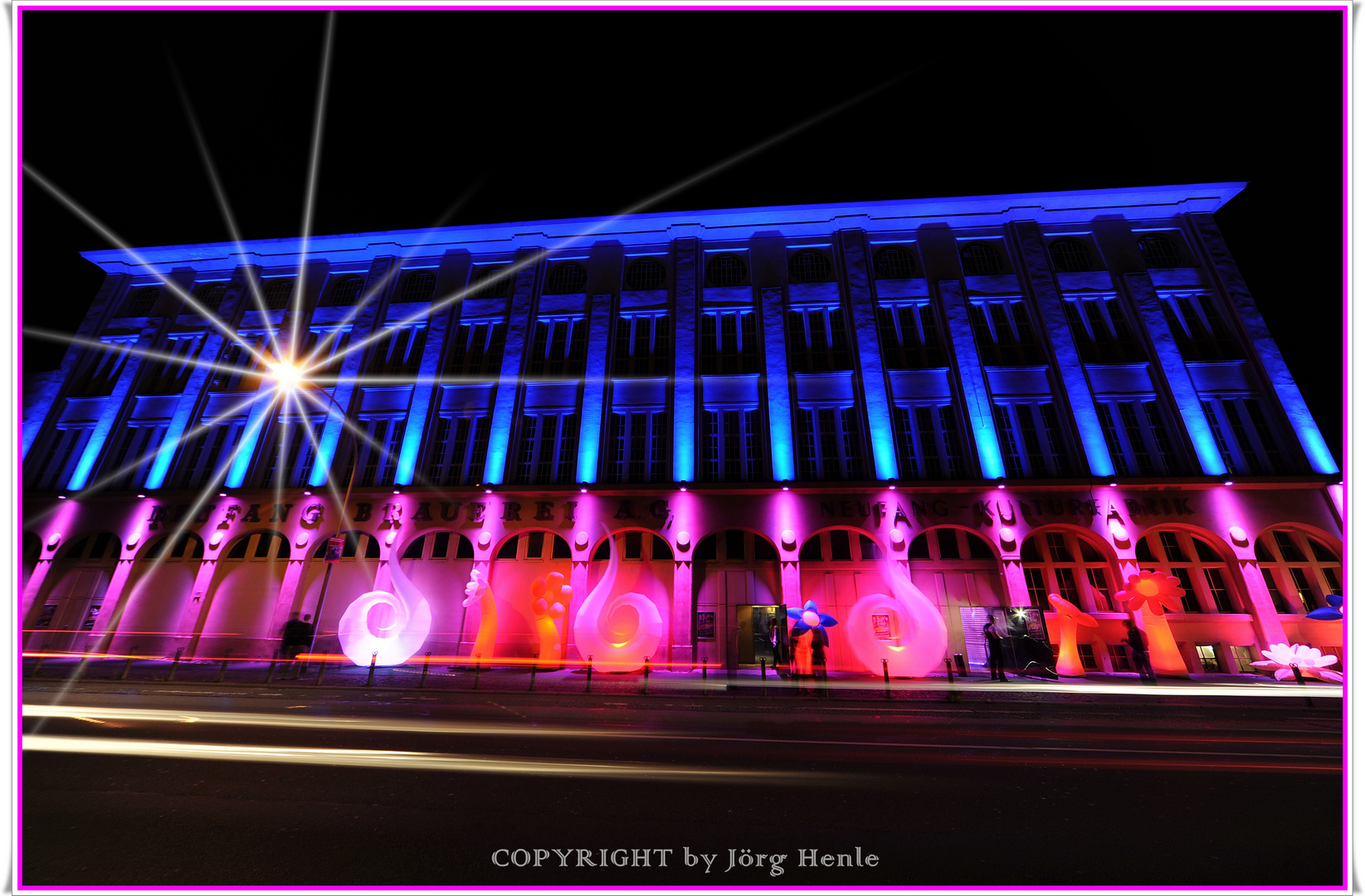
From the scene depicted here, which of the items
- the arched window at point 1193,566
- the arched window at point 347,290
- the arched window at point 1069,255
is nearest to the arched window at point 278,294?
the arched window at point 347,290

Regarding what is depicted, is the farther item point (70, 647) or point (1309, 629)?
point (70, 647)

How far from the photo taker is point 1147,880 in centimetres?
405

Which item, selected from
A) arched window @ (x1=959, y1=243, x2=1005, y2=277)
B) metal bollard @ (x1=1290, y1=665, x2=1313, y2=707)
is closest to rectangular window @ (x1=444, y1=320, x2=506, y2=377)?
arched window @ (x1=959, y1=243, x2=1005, y2=277)

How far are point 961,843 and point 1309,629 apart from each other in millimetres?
21451

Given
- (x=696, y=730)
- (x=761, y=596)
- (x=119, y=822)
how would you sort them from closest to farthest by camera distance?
1. (x=119, y=822)
2. (x=696, y=730)
3. (x=761, y=596)

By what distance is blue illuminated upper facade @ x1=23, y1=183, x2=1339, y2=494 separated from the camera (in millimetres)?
20047

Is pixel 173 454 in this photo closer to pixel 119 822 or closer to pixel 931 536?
pixel 119 822

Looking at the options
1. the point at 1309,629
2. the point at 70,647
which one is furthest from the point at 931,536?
the point at 70,647

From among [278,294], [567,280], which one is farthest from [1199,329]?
[278,294]

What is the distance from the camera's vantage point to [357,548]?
2039 centimetres

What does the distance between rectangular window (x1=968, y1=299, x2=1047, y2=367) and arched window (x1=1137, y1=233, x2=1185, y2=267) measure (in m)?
6.08

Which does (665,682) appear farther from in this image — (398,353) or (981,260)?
(981,260)

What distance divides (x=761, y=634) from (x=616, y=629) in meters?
4.83

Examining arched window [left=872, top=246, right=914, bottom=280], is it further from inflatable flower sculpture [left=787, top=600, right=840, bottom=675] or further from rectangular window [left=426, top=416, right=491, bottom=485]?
rectangular window [left=426, top=416, right=491, bottom=485]
